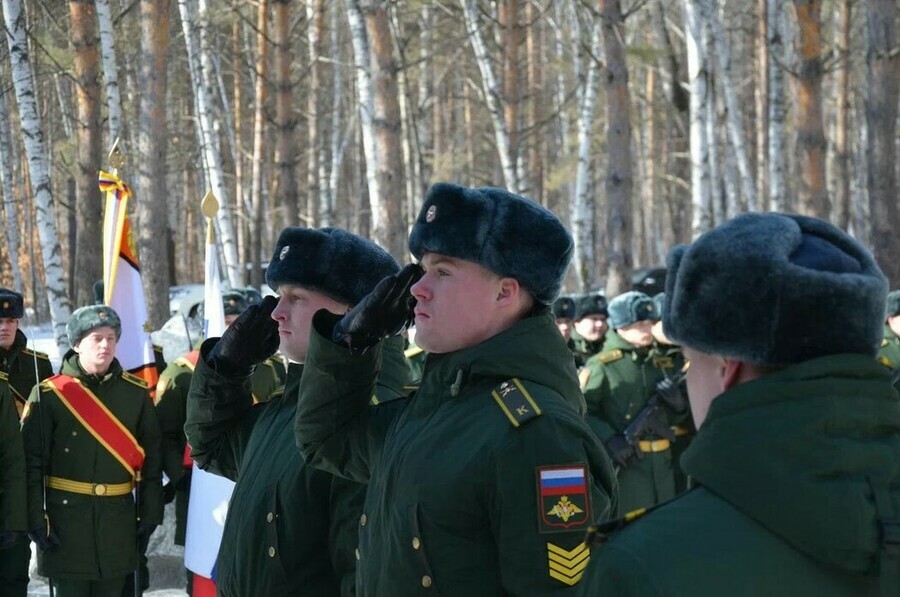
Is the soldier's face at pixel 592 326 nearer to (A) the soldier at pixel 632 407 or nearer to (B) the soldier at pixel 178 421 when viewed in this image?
(A) the soldier at pixel 632 407

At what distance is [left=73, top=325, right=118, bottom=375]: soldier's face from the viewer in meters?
6.25

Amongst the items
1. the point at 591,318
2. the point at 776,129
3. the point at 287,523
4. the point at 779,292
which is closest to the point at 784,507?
the point at 779,292

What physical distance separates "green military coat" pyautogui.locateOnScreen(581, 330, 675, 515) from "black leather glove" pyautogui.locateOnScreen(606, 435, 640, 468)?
39 mm

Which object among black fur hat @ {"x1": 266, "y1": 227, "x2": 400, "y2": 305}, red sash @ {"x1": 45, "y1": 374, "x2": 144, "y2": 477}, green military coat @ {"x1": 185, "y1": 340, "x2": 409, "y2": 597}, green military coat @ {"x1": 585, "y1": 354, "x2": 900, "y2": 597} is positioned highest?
black fur hat @ {"x1": 266, "y1": 227, "x2": 400, "y2": 305}

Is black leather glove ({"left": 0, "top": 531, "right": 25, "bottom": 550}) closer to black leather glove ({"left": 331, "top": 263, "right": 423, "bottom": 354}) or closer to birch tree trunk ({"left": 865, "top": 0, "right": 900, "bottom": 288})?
black leather glove ({"left": 331, "top": 263, "right": 423, "bottom": 354})

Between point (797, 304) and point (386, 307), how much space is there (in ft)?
4.92

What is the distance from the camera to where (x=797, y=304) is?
1497 mm

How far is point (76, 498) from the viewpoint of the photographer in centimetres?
613

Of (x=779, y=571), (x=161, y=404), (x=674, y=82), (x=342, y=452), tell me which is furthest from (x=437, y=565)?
(x=674, y=82)

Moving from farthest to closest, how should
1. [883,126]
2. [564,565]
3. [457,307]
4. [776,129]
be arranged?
[776,129] → [883,126] → [457,307] → [564,565]

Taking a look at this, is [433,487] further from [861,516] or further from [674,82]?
[674,82]

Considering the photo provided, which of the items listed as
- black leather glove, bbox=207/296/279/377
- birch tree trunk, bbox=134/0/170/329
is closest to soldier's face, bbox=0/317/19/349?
black leather glove, bbox=207/296/279/377

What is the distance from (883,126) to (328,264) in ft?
40.1

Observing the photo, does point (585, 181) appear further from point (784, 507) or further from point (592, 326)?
point (784, 507)
